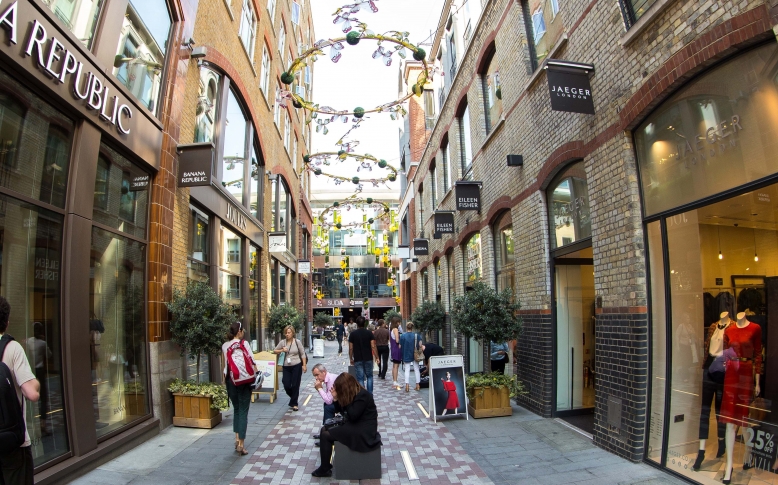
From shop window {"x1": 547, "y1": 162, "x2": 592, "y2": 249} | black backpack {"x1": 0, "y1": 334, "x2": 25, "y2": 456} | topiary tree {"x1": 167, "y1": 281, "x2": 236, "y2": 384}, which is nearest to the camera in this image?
black backpack {"x1": 0, "y1": 334, "x2": 25, "y2": 456}

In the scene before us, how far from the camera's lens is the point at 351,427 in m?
5.65

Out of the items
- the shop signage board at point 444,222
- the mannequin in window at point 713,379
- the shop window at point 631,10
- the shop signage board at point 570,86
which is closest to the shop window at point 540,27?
the shop signage board at point 570,86

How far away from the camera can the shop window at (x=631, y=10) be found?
602 centimetres

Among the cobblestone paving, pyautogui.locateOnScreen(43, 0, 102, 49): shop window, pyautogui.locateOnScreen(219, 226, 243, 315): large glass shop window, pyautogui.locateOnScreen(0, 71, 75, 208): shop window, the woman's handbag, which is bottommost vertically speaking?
the cobblestone paving

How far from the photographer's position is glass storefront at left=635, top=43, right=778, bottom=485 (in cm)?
437

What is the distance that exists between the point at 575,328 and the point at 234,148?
933 cm

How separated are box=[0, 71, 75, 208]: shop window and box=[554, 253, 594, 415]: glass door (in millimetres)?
7352

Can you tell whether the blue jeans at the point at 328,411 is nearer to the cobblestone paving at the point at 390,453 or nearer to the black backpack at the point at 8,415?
the cobblestone paving at the point at 390,453

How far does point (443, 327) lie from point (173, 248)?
417 inches

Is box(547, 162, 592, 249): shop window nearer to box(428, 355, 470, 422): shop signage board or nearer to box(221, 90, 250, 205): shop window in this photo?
box(428, 355, 470, 422): shop signage board

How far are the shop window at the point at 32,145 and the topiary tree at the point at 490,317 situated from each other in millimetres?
6478

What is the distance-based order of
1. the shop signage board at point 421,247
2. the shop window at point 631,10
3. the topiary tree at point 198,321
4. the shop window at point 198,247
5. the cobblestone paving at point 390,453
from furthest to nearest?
the shop signage board at point 421,247, the shop window at point 198,247, the topiary tree at point 198,321, the shop window at point 631,10, the cobblestone paving at point 390,453

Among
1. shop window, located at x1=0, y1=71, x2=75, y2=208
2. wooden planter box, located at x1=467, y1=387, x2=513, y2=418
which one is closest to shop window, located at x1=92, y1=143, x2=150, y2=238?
shop window, located at x1=0, y1=71, x2=75, y2=208

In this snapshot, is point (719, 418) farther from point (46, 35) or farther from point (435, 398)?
point (46, 35)
